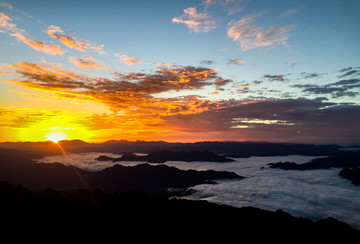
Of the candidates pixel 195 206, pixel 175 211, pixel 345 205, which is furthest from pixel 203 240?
pixel 345 205

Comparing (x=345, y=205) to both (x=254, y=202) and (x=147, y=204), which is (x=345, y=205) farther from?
(x=147, y=204)

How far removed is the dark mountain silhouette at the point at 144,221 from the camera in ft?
145

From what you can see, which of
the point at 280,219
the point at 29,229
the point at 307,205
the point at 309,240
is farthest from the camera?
the point at 307,205

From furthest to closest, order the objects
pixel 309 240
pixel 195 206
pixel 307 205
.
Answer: pixel 307 205, pixel 195 206, pixel 309 240

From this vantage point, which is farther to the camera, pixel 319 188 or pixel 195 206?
pixel 319 188

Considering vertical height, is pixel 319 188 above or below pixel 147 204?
below

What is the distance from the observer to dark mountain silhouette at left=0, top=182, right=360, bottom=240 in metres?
44.2

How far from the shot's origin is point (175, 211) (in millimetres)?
66000

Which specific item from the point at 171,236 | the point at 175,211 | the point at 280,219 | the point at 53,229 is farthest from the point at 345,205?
the point at 53,229

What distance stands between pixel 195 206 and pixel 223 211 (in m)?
9.62

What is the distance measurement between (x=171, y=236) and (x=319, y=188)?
19287 cm

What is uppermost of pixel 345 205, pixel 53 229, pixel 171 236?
pixel 53 229

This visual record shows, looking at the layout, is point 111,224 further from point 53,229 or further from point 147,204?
point 147,204

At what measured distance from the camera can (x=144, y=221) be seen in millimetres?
55781
